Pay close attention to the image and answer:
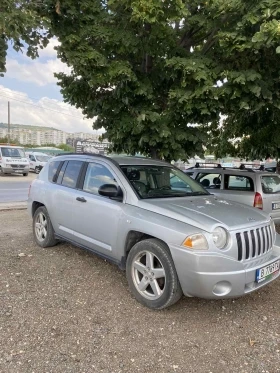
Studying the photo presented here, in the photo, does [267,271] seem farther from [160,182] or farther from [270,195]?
[270,195]

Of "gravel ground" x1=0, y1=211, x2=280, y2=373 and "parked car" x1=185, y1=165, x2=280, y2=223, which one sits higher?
"parked car" x1=185, y1=165, x2=280, y2=223

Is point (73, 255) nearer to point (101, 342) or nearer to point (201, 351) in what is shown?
point (101, 342)

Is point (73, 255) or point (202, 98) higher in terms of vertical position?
point (202, 98)

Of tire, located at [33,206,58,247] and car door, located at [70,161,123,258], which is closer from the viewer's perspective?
car door, located at [70,161,123,258]

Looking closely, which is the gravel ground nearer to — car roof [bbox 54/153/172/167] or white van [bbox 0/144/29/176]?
car roof [bbox 54/153/172/167]

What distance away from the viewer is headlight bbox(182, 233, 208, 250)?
295 centimetres

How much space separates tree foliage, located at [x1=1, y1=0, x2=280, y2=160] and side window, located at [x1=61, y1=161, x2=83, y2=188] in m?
1.48

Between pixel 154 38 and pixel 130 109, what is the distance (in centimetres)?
132

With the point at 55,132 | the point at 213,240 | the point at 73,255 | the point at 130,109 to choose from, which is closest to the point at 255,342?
the point at 213,240

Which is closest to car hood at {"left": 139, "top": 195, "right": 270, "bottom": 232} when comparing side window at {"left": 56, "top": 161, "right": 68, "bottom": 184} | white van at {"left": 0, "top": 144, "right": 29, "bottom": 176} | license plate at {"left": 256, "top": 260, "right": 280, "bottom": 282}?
license plate at {"left": 256, "top": 260, "right": 280, "bottom": 282}

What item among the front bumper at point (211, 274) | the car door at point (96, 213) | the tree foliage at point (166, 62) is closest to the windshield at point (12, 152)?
the tree foliage at point (166, 62)

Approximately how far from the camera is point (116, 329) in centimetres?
297

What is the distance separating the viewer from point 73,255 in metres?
4.95

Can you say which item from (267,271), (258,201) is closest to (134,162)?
(267,271)
